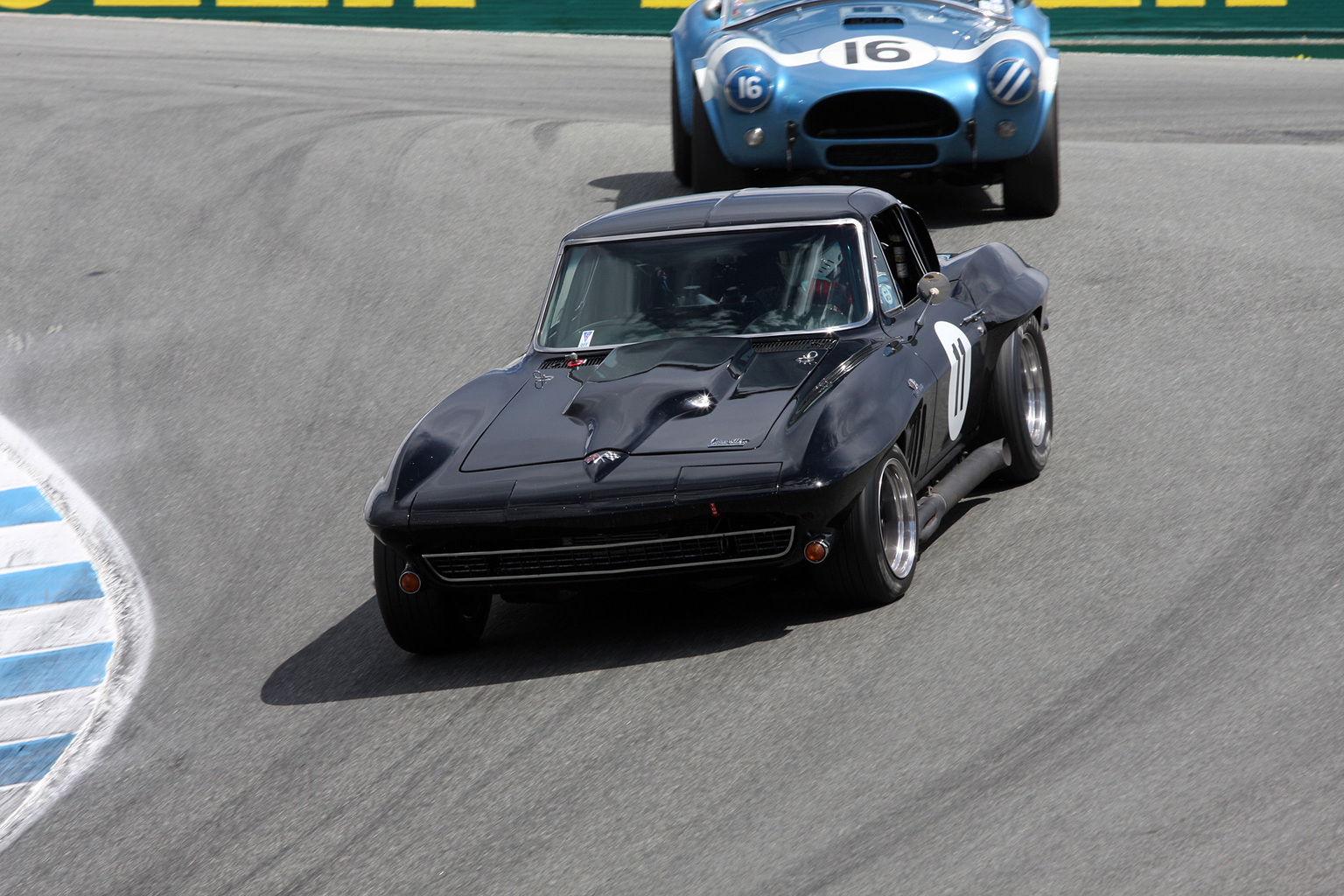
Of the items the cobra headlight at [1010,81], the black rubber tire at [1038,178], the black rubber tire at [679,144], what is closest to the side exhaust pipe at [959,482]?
the cobra headlight at [1010,81]

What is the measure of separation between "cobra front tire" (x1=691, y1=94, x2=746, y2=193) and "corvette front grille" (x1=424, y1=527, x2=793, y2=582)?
5.15m

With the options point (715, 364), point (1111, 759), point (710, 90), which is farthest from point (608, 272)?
point (710, 90)

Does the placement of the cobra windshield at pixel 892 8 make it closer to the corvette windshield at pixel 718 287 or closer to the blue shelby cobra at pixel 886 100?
the blue shelby cobra at pixel 886 100

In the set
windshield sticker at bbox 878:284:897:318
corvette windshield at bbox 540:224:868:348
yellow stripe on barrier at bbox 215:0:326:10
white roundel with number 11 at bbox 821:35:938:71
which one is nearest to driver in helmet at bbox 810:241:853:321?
corvette windshield at bbox 540:224:868:348

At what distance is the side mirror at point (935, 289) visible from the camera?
18.4 ft

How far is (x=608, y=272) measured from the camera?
18.8ft

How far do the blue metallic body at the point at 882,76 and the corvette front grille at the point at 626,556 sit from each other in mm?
4867

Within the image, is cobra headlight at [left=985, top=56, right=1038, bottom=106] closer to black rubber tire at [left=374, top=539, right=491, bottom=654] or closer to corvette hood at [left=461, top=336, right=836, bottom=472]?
corvette hood at [left=461, top=336, right=836, bottom=472]

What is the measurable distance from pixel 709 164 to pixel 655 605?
480 centimetres

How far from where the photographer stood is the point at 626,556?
462cm

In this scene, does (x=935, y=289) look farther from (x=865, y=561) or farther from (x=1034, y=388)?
(x=865, y=561)

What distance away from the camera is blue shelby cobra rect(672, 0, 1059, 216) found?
8844 mm

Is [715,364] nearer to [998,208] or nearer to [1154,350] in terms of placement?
[1154,350]

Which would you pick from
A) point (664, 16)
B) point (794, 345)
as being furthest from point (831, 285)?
point (664, 16)
